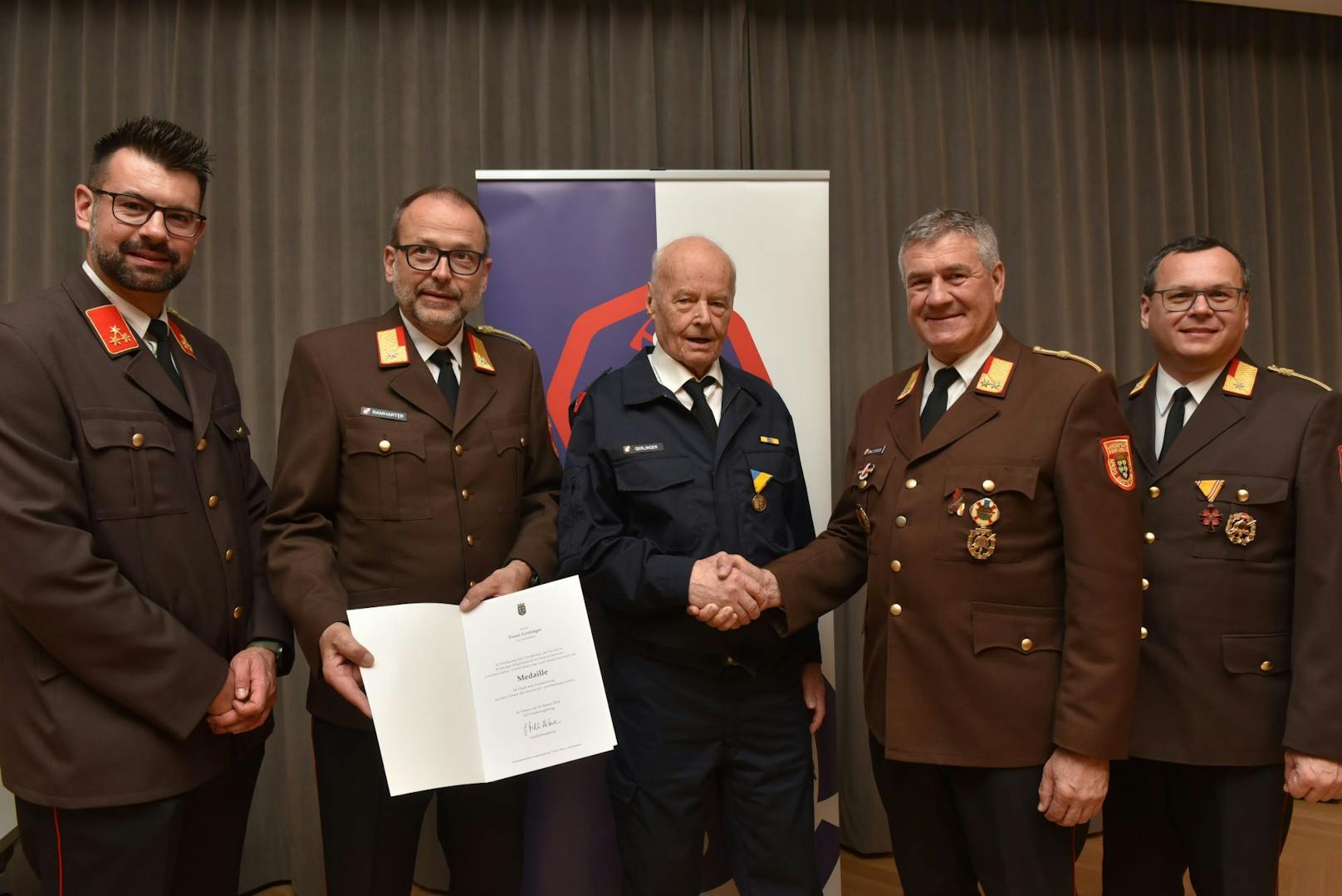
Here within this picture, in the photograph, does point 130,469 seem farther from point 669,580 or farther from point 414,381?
point 669,580

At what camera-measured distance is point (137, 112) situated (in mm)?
3189

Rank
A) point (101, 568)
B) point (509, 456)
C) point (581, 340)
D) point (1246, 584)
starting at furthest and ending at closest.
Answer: point (581, 340) → point (509, 456) → point (1246, 584) → point (101, 568)

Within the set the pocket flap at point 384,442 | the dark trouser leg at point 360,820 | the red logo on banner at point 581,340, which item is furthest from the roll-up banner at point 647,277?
the dark trouser leg at point 360,820

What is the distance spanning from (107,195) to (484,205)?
120 cm

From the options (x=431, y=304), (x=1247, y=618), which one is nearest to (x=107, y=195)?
(x=431, y=304)

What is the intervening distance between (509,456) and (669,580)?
532mm

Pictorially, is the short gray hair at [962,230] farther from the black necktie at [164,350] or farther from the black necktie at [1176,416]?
the black necktie at [164,350]

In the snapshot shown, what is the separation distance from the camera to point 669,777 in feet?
6.64

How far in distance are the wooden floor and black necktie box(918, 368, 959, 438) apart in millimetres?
1869

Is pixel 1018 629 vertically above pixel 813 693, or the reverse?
pixel 1018 629

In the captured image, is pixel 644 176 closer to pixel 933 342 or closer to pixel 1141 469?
pixel 933 342

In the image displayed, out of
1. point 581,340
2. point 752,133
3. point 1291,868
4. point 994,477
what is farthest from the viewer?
point 752,133

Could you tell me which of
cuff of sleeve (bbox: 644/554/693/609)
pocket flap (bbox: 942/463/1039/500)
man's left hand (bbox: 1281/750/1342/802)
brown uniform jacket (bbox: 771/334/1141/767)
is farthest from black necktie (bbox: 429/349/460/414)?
man's left hand (bbox: 1281/750/1342/802)

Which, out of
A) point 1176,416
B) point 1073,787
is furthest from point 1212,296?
point 1073,787
